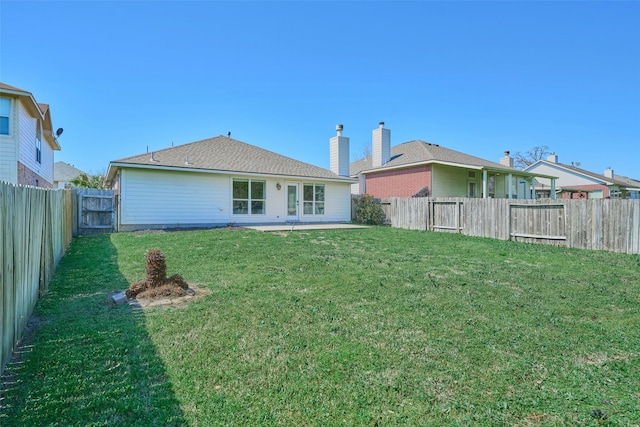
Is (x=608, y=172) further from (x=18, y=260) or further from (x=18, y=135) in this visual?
(x=18, y=135)

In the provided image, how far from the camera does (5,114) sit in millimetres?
12164

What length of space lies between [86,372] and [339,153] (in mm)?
17709

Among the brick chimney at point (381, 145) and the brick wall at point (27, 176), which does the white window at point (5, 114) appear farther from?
the brick chimney at point (381, 145)

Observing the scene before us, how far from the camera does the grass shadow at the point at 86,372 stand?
2203 millimetres

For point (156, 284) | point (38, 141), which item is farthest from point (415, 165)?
point (38, 141)

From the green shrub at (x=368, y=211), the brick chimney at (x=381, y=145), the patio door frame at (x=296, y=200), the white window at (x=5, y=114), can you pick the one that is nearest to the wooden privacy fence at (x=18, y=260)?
the white window at (x=5, y=114)

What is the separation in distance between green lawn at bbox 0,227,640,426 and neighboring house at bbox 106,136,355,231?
307 inches

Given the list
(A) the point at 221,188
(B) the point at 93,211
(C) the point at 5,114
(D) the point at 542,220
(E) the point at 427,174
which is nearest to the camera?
(D) the point at 542,220

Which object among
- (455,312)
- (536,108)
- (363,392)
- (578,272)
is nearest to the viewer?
(363,392)

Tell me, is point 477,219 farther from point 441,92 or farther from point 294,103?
point 294,103

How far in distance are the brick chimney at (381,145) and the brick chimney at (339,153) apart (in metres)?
3.48

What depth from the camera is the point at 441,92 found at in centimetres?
2133

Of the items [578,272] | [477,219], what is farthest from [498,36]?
[578,272]

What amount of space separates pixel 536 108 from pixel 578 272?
22522mm
